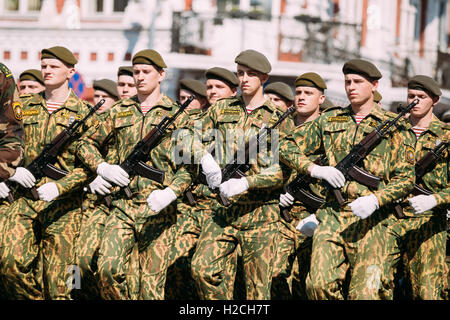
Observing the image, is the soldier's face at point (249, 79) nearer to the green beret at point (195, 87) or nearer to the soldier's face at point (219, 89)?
the soldier's face at point (219, 89)

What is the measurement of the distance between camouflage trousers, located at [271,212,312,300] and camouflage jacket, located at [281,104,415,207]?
122 cm

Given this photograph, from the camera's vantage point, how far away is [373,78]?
28.7 ft

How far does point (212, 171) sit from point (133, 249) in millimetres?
992

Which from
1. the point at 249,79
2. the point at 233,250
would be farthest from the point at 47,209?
the point at 249,79

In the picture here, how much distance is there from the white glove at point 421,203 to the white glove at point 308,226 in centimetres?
94

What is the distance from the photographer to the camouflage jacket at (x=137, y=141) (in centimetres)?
900

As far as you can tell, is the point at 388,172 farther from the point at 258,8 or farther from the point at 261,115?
the point at 258,8

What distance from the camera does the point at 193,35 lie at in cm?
2266

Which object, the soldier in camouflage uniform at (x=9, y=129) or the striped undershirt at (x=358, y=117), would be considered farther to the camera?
the striped undershirt at (x=358, y=117)

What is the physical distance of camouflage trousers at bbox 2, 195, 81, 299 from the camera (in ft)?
30.6

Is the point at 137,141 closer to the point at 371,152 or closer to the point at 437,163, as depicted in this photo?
the point at 371,152

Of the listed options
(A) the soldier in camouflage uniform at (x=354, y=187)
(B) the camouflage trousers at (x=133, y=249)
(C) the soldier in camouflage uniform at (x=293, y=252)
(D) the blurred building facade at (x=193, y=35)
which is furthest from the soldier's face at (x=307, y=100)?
(D) the blurred building facade at (x=193, y=35)
